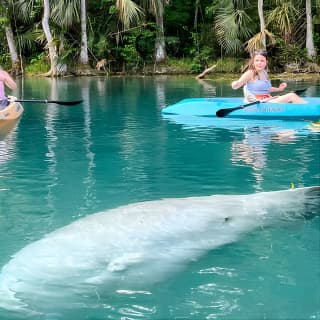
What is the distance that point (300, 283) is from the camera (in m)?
3.59

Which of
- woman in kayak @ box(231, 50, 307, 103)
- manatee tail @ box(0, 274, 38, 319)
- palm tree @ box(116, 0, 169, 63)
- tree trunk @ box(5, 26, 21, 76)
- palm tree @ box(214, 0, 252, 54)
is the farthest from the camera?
tree trunk @ box(5, 26, 21, 76)

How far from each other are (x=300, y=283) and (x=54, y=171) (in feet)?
12.3

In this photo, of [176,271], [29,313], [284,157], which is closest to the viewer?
[29,313]

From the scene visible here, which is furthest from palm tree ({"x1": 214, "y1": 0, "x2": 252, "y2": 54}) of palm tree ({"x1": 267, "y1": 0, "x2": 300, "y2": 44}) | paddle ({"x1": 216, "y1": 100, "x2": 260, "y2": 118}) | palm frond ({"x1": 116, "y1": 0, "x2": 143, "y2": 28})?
paddle ({"x1": 216, "y1": 100, "x2": 260, "y2": 118})

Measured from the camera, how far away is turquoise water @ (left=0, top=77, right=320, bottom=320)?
3.27m

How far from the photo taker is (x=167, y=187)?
5863 mm

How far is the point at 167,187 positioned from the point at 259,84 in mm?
5369

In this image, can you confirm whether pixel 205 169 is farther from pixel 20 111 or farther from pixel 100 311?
pixel 20 111

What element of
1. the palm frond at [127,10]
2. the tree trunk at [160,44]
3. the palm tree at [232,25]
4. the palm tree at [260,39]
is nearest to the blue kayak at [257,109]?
the palm tree at [260,39]

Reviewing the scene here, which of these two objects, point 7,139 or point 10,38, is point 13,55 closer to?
point 10,38

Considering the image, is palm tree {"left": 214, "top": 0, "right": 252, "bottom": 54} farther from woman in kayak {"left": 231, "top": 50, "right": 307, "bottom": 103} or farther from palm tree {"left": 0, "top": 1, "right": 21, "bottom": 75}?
woman in kayak {"left": 231, "top": 50, "right": 307, "bottom": 103}

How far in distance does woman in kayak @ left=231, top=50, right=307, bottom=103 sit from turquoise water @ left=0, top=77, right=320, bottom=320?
29.6 inches

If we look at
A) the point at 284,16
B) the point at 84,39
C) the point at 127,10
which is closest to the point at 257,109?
the point at 284,16

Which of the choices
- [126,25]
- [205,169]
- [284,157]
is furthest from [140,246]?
[126,25]
